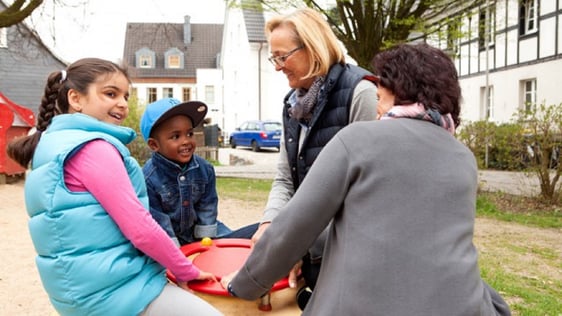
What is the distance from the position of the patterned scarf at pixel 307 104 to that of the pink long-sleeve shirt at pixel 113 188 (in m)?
0.98

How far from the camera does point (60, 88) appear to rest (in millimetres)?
2346

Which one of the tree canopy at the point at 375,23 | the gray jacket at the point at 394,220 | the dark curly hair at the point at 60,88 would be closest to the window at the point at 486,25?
the tree canopy at the point at 375,23

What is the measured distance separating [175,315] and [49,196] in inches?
23.8

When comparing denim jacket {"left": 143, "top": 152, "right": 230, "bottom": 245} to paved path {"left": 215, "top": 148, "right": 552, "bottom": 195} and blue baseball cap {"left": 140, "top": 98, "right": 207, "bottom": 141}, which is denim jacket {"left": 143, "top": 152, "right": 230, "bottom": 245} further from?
paved path {"left": 215, "top": 148, "right": 552, "bottom": 195}

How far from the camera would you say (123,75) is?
2383 mm

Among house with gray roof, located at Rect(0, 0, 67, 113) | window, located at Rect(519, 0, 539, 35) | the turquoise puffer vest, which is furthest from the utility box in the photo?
window, located at Rect(519, 0, 539, 35)

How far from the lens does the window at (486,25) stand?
1468cm

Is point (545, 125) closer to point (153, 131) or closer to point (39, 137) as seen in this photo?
point (153, 131)

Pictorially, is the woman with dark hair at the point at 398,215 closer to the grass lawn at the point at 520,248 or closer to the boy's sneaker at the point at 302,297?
the boy's sneaker at the point at 302,297

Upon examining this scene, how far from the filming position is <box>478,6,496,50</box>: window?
14677 millimetres

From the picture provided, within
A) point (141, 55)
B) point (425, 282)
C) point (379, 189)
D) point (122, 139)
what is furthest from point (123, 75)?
point (141, 55)

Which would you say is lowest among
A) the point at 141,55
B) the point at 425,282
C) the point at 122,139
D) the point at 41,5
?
the point at 425,282

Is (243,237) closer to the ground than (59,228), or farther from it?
closer to the ground

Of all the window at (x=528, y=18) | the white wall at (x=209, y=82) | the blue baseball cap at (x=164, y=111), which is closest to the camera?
the blue baseball cap at (x=164, y=111)
